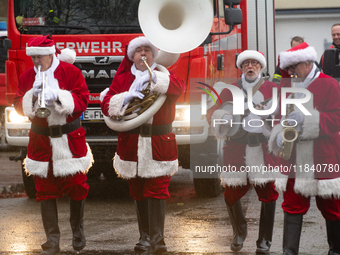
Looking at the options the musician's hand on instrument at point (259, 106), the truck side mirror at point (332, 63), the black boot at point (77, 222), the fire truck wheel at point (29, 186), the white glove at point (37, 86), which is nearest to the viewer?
the white glove at point (37, 86)

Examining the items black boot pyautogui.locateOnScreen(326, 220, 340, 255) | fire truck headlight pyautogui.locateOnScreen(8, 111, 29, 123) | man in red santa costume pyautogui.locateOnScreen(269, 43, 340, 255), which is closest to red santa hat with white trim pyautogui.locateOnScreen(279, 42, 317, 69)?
man in red santa costume pyautogui.locateOnScreen(269, 43, 340, 255)

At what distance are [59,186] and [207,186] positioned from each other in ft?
10.6

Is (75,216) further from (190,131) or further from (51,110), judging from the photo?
(190,131)

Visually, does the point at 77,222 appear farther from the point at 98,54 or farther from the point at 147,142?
the point at 98,54

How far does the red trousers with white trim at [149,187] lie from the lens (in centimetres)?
497

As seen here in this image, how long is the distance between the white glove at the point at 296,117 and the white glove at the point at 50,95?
1924mm

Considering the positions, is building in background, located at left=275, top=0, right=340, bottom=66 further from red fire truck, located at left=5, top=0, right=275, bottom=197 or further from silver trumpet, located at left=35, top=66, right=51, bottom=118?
silver trumpet, located at left=35, top=66, right=51, bottom=118

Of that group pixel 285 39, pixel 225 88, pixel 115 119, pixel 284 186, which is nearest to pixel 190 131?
pixel 225 88

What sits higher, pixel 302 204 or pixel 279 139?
pixel 279 139

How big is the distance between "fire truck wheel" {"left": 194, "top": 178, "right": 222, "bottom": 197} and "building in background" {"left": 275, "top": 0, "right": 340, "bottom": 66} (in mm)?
14638

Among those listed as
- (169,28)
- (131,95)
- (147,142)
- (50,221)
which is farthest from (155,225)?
(169,28)

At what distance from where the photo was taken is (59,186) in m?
5.17

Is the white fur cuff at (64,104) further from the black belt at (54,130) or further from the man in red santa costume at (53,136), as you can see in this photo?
the black belt at (54,130)

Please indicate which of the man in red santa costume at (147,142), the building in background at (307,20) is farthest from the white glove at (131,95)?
the building in background at (307,20)
